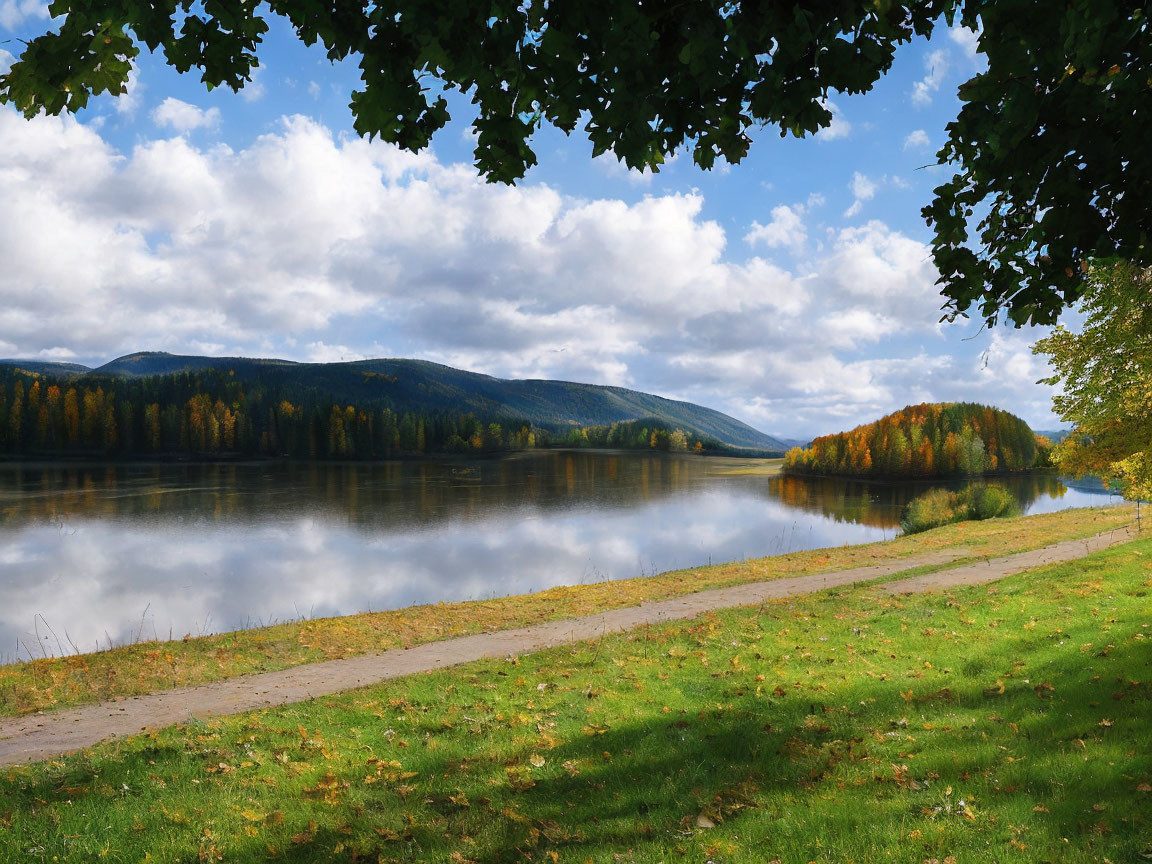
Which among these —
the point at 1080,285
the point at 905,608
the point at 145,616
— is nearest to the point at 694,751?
the point at 1080,285

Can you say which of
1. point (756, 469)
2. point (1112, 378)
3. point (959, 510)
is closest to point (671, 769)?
point (1112, 378)

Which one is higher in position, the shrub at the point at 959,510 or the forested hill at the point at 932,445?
the forested hill at the point at 932,445

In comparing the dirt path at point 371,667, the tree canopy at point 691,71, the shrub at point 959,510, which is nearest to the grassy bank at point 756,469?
the shrub at point 959,510

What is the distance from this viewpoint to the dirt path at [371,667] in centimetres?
955

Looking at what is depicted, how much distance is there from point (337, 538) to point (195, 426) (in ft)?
334

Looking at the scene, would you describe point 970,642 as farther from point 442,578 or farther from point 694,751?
point 442,578

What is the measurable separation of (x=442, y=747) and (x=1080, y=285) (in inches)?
316

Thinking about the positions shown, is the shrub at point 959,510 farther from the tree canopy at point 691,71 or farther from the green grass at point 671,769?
the tree canopy at point 691,71

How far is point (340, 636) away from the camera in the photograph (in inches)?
595

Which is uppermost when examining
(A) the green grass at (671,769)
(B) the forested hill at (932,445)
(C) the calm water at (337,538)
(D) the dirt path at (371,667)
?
(B) the forested hill at (932,445)

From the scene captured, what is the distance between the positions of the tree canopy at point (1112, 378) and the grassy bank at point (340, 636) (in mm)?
5827

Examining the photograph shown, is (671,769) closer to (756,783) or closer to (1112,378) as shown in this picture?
(756,783)

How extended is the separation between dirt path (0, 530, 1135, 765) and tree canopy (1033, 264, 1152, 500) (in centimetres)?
384

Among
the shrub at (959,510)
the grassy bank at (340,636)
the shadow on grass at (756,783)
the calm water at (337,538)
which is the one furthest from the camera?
the shrub at (959,510)
